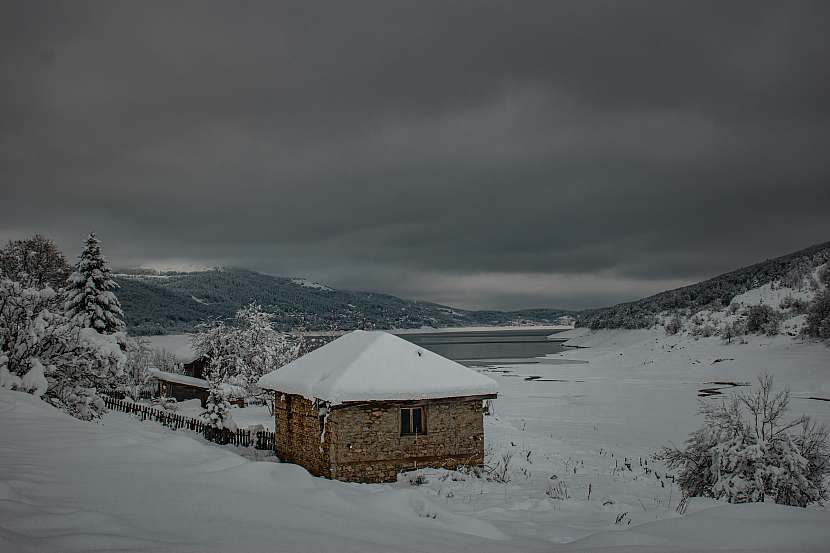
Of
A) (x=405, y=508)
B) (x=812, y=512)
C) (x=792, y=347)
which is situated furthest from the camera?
(x=792, y=347)

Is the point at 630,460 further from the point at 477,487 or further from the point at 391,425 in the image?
the point at 391,425

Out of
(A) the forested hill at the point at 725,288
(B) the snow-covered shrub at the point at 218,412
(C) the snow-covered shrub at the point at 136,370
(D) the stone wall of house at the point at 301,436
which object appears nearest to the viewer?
(D) the stone wall of house at the point at 301,436

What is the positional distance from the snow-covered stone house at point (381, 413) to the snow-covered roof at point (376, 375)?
0.11 ft

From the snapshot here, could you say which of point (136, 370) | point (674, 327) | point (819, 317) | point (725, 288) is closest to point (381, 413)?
point (136, 370)

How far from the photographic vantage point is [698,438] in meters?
14.1

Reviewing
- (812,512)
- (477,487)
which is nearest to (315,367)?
(477,487)

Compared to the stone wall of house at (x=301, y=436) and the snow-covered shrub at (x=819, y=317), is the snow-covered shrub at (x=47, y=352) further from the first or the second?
the snow-covered shrub at (x=819, y=317)

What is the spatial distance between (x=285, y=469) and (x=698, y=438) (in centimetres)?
1105

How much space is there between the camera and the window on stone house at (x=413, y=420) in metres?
17.9

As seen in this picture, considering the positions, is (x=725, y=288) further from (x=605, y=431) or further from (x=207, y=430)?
(x=207, y=430)

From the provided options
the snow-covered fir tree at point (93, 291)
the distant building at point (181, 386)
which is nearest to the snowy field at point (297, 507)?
the snow-covered fir tree at point (93, 291)

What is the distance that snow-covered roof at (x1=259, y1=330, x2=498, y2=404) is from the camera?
17.3m

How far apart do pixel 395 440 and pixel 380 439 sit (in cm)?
51

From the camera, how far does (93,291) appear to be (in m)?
35.9
